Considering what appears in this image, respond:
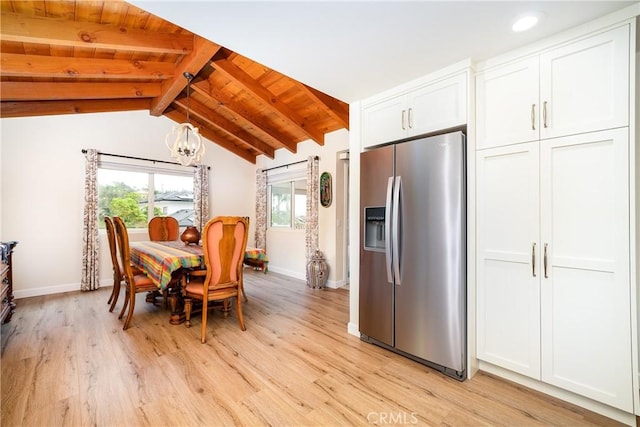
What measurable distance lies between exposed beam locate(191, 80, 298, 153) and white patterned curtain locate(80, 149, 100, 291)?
2.11 meters

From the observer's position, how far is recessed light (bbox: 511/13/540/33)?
1.58 meters

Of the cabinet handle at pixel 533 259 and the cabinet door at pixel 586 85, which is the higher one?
the cabinet door at pixel 586 85

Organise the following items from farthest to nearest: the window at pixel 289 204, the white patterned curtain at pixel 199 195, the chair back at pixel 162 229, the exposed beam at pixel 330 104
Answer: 1. the window at pixel 289 204
2. the white patterned curtain at pixel 199 195
3. the chair back at pixel 162 229
4. the exposed beam at pixel 330 104

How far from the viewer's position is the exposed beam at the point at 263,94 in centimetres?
329

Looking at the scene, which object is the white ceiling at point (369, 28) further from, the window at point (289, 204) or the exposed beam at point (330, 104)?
the window at point (289, 204)

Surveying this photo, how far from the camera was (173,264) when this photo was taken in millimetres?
2541

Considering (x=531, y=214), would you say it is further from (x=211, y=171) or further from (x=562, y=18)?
(x=211, y=171)

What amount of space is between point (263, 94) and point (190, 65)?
3.10ft

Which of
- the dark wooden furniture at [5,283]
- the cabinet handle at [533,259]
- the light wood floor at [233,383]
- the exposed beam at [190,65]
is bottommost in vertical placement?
the light wood floor at [233,383]

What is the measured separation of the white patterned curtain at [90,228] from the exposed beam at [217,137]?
1442 mm

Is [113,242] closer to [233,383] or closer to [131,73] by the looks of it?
[131,73]

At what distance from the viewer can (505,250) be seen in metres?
1.92

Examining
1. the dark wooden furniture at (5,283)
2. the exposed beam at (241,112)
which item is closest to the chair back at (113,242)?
the dark wooden furniture at (5,283)

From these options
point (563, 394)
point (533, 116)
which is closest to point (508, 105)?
point (533, 116)
